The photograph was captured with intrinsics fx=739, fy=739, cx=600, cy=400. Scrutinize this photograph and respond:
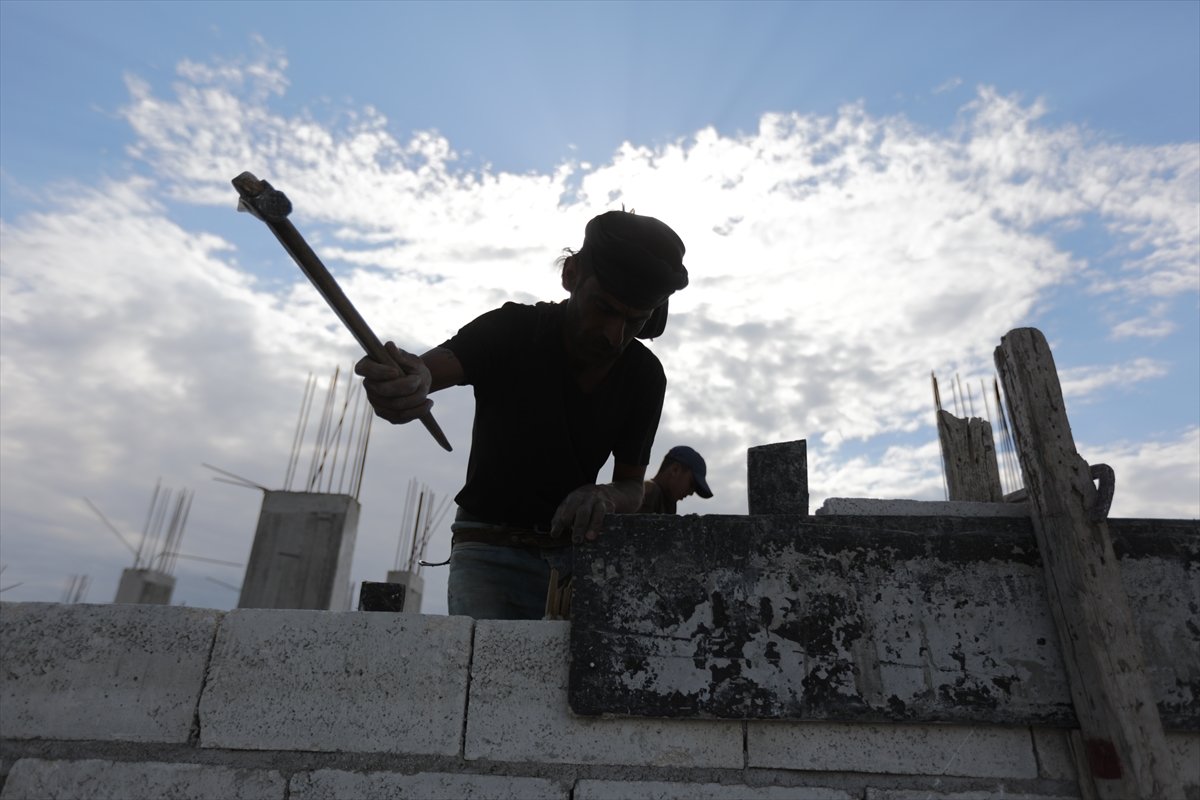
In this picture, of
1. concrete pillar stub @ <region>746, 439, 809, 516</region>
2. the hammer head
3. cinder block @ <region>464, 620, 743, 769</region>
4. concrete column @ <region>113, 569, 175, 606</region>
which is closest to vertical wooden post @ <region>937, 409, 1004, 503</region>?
concrete pillar stub @ <region>746, 439, 809, 516</region>

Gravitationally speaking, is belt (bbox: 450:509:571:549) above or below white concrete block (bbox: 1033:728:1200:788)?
above

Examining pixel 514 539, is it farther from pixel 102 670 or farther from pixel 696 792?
pixel 102 670

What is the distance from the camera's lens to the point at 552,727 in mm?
2031

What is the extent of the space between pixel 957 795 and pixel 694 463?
88.9 inches

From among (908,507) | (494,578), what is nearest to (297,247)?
(494,578)

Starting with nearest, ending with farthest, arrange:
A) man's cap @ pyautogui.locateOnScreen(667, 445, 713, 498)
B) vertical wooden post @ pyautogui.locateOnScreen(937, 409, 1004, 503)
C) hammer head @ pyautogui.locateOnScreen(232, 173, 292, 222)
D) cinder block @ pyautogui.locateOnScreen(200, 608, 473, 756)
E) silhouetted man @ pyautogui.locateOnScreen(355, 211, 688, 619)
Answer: hammer head @ pyautogui.locateOnScreen(232, 173, 292, 222), cinder block @ pyautogui.locateOnScreen(200, 608, 473, 756), silhouetted man @ pyautogui.locateOnScreen(355, 211, 688, 619), man's cap @ pyautogui.locateOnScreen(667, 445, 713, 498), vertical wooden post @ pyautogui.locateOnScreen(937, 409, 1004, 503)

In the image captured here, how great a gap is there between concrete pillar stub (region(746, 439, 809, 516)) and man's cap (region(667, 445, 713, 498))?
62.1 inches

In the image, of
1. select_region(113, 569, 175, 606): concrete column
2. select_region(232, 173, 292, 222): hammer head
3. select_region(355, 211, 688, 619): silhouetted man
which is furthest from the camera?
select_region(113, 569, 175, 606): concrete column

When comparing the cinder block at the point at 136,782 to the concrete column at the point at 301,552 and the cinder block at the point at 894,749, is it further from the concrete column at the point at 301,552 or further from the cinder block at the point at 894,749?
the concrete column at the point at 301,552

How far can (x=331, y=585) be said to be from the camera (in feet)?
25.0

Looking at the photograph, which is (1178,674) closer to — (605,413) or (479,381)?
(605,413)

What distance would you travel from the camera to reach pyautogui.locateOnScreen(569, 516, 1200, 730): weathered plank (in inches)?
78.4

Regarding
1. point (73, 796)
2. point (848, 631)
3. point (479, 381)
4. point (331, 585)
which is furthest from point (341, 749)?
point (331, 585)

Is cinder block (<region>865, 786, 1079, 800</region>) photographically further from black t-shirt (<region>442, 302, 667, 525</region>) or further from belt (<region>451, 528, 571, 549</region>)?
black t-shirt (<region>442, 302, 667, 525</region>)
